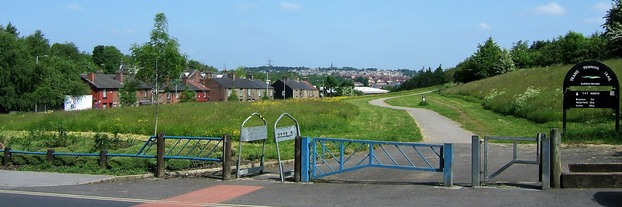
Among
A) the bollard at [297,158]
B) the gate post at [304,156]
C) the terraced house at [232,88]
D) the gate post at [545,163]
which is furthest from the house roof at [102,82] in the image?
the gate post at [545,163]

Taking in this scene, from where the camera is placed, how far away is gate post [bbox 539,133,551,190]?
38.3 feet

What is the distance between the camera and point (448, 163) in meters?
12.3

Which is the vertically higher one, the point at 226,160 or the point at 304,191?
the point at 226,160

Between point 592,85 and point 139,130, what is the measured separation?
59.5 feet

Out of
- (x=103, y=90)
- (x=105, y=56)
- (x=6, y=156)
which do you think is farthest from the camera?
(x=105, y=56)

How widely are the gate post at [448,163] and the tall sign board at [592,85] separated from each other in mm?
11453

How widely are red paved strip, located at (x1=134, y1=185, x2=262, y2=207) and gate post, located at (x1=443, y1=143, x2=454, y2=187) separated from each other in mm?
3661

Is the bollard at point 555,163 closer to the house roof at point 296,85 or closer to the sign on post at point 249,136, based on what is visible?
the sign on post at point 249,136

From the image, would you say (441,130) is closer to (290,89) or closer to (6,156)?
(6,156)

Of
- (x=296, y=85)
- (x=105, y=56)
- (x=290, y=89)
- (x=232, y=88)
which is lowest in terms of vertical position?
(x=232, y=88)

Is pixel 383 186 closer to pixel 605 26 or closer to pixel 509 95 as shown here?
pixel 509 95

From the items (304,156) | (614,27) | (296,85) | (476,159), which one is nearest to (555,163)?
(476,159)

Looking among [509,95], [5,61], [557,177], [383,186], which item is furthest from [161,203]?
[5,61]

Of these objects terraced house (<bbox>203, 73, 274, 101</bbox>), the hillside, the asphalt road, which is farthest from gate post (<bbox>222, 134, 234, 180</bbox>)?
terraced house (<bbox>203, 73, 274, 101</bbox>)
